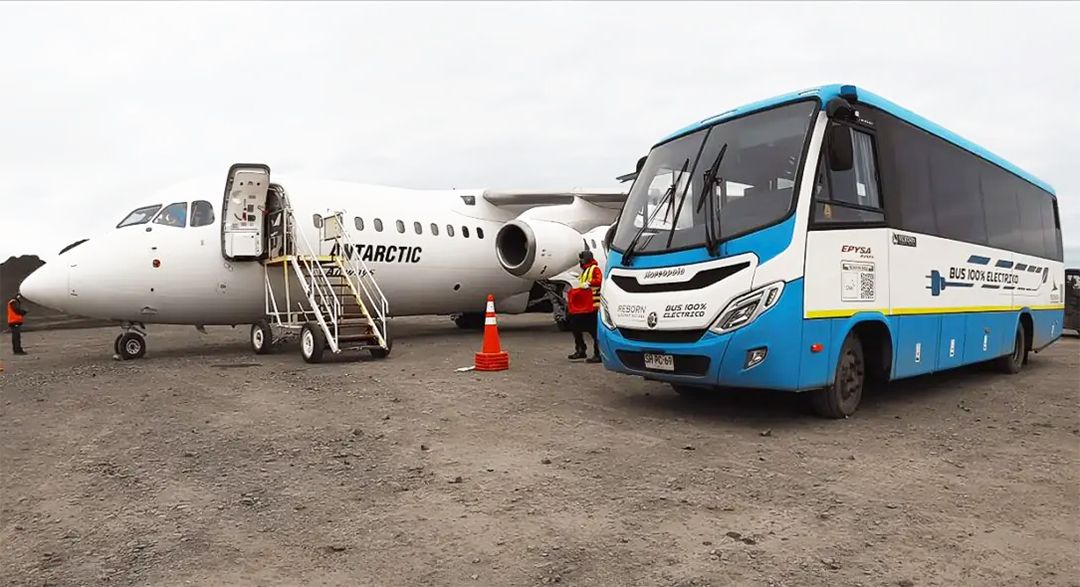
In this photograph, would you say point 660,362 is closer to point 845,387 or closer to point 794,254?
point 794,254

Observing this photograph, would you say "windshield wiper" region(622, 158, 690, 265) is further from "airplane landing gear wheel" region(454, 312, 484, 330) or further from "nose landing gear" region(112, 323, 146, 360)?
"airplane landing gear wheel" region(454, 312, 484, 330)

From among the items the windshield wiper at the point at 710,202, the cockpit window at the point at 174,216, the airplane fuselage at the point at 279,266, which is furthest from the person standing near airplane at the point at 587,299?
the cockpit window at the point at 174,216

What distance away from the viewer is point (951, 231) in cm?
769

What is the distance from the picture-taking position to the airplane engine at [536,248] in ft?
46.9

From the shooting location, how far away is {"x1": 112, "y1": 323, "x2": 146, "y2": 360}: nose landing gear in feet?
36.7

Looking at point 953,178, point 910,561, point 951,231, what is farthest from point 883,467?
point 953,178

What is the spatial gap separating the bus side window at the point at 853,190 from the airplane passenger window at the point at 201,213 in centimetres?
941

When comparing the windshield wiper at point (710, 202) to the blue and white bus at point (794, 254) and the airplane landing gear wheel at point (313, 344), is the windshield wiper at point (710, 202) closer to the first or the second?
the blue and white bus at point (794, 254)

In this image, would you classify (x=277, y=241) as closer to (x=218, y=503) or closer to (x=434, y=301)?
(x=434, y=301)

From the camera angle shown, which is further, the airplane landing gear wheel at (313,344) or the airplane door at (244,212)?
the airplane door at (244,212)

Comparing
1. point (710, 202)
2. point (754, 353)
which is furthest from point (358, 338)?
point (754, 353)

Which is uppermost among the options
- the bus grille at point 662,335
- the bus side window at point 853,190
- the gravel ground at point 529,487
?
the bus side window at point 853,190

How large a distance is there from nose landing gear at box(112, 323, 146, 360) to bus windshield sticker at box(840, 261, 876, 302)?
34.4 feet

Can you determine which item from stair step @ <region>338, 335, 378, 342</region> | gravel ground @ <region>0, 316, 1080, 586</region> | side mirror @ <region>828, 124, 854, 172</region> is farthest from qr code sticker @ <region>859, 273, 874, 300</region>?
stair step @ <region>338, 335, 378, 342</region>
